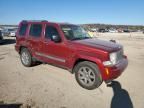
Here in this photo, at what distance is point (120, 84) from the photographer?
6402mm

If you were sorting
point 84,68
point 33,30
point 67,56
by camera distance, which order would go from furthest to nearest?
point 33,30
point 67,56
point 84,68

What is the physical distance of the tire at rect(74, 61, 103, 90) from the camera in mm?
5806

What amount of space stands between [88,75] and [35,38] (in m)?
2.94

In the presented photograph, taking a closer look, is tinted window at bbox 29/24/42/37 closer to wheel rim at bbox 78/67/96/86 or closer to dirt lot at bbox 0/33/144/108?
dirt lot at bbox 0/33/144/108

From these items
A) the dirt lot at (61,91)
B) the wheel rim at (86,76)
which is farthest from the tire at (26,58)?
the wheel rim at (86,76)

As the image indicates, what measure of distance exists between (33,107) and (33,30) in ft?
13.4

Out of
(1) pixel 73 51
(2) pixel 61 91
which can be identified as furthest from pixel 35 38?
(2) pixel 61 91

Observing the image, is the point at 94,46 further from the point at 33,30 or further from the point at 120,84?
the point at 33,30

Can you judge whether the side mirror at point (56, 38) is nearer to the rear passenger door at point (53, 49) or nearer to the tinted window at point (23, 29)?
the rear passenger door at point (53, 49)

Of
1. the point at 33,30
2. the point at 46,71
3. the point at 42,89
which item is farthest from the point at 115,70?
the point at 33,30

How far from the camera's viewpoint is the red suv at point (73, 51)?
224 inches

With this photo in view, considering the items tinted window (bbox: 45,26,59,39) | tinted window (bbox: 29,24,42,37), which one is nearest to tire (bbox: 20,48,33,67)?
tinted window (bbox: 29,24,42,37)

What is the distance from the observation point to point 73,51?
20.6ft

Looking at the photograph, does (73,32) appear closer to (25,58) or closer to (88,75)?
(88,75)
